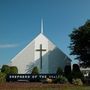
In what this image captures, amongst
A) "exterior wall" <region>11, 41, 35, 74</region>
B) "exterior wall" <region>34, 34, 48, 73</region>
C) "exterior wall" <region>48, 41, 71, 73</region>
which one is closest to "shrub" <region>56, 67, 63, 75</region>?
"exterior wall" <region>48, 41, 71, 73</region>

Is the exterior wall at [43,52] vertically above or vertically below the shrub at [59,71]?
above

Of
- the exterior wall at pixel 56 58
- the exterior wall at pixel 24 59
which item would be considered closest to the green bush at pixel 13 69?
the exterior wall at pixel 24 59

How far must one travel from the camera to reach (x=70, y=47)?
179 feet

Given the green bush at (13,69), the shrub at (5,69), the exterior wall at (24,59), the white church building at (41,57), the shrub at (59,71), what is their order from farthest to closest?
1. the exterior wall at (24,59)
2. the white church building at (41,57)
3. the green bush at (13,69)
4. the shrub at (5,69)
5. the shrub at (59,71)

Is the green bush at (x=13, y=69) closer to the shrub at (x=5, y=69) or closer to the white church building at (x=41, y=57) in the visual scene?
the shrub at (x=5, y=69)

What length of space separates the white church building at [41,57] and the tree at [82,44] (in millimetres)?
5741

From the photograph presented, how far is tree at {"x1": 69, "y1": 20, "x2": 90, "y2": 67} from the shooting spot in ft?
167

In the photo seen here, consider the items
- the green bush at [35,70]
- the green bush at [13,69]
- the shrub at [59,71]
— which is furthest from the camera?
the green bush at [35,70]

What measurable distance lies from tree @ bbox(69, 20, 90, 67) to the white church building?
18.8 ft

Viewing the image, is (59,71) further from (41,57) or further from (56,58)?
(41,57)

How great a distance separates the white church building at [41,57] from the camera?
194 feet

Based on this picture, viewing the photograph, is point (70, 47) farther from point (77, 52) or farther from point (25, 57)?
point (25, 57)

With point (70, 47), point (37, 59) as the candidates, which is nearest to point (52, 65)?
point (37, 59)

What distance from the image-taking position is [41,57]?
5884 centimetres
